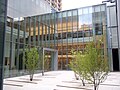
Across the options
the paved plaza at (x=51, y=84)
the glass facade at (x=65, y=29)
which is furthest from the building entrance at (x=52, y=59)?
the paved plaza at (x=51, y=84)

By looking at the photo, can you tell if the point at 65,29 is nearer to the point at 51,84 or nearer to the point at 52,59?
the point at 52,59

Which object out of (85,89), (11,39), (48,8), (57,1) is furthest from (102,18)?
(57,1)

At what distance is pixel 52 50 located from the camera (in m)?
27.6

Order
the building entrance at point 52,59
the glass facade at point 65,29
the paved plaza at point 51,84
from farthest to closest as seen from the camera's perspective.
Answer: the building entrance at point 52,59 < the glass facade at point 65,29 < the paved plaza at point 51,84

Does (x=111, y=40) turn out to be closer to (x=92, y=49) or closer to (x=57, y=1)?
(x=92, y=49)

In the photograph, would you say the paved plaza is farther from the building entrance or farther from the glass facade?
the building entrance

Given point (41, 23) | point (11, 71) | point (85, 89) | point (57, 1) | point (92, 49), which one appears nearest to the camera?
point (92, 49)

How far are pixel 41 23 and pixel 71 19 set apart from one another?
277 inches

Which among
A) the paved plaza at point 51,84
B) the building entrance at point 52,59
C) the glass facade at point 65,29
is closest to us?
the paved plaza at point 51,84

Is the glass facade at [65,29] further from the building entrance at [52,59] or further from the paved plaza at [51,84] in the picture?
the paved plaza at [51,84]

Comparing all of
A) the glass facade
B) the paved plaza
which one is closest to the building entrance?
the glass facade

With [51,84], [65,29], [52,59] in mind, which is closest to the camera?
[51,84]

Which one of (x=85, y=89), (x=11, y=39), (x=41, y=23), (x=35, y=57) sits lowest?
(x=85, y=89)

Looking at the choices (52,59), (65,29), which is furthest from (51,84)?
(65,29)
